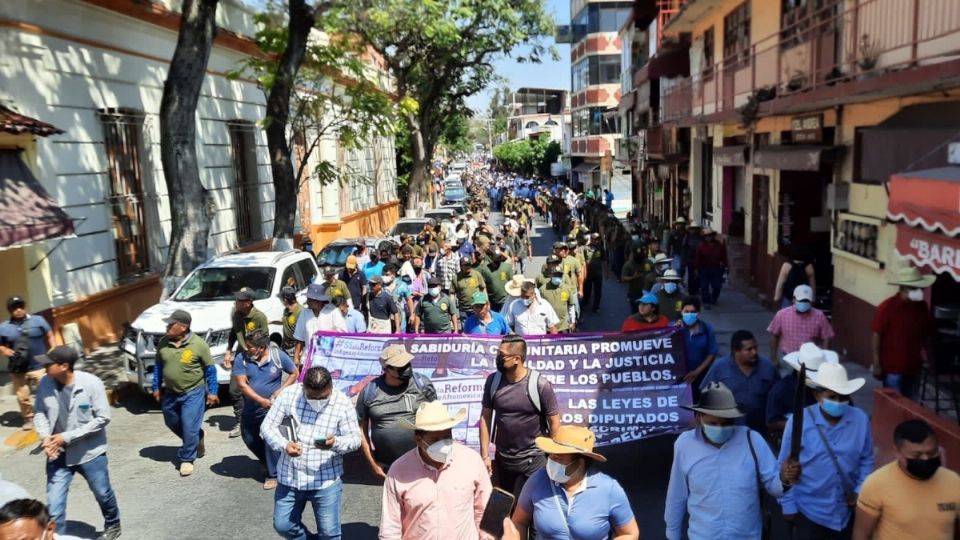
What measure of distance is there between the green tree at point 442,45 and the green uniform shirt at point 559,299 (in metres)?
13.8

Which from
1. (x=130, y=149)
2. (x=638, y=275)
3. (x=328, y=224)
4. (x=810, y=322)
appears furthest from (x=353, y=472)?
(x=328, y=224)

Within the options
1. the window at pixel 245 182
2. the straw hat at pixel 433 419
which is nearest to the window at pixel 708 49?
the window at pixel 245 182

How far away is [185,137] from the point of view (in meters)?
13.0

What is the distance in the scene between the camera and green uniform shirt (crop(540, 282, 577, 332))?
11.4 metres

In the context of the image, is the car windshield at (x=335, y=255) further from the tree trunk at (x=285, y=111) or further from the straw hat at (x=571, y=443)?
the straw hat at (x=571, y=443)

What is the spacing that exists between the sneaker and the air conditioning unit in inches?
425

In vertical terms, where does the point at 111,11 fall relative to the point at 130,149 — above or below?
above

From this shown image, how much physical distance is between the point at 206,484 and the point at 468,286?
524cm

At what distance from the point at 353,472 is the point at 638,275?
6.80m

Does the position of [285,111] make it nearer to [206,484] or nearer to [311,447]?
[206,484]

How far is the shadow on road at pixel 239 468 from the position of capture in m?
8.14

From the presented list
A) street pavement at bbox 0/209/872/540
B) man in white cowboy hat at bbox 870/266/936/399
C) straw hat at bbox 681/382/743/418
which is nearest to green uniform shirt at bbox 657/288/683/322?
street pavement at bbox 0/209/872/540

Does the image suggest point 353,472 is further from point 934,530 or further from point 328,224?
point 328,224

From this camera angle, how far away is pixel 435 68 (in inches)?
1218
